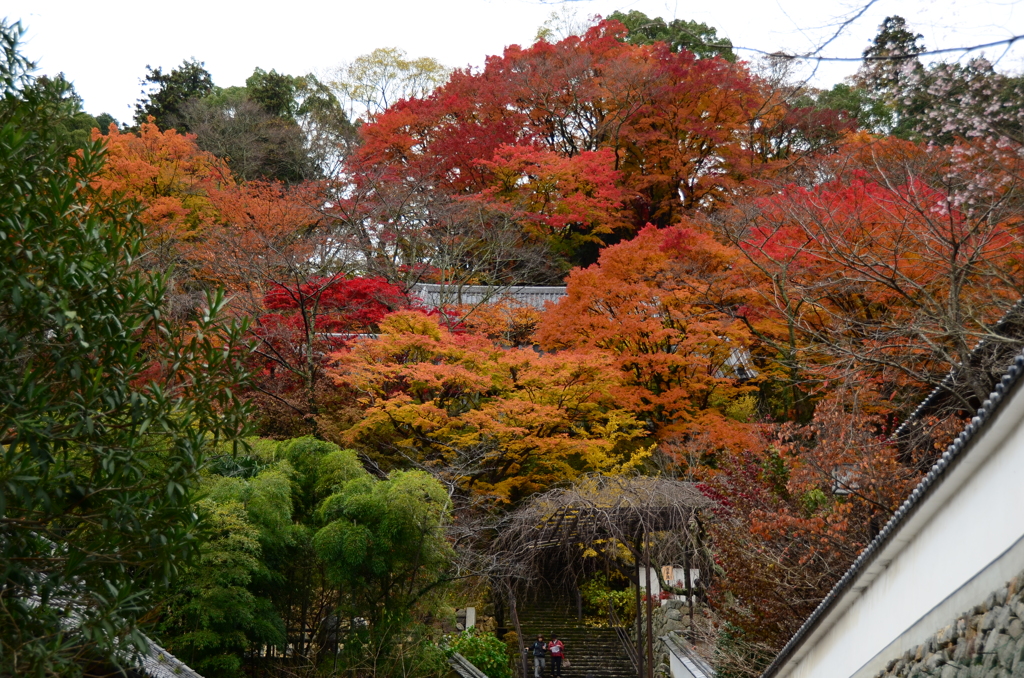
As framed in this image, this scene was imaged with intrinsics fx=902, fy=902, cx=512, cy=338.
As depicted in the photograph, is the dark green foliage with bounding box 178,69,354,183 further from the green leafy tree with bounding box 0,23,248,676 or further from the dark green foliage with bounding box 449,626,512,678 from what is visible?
the green leafy tree with bounding box 0,23,248,676

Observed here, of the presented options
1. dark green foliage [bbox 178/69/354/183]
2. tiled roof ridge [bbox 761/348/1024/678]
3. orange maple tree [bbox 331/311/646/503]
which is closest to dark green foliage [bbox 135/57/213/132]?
dark green foliage [bbox 178/69/354/183]

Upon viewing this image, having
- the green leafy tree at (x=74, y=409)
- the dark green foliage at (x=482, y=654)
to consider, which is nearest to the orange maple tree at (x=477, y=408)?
the dark green foliage at (x=482, y=654)

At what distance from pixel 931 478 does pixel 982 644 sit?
1.08 metres

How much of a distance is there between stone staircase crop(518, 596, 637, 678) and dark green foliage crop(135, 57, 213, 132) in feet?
69.1

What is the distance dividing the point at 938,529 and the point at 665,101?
22.4 m

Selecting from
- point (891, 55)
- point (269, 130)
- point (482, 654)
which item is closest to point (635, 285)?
point (482, 654)

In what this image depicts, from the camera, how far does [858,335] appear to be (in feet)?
43.8

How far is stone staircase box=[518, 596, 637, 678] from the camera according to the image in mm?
18656

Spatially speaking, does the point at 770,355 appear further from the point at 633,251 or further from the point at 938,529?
the point at 938,529

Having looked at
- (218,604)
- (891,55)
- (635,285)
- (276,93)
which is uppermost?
(276,93)

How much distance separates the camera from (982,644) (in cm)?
542

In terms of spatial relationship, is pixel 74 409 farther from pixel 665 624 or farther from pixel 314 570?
pixel 665 624

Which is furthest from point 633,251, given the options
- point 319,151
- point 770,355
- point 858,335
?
point 319,151

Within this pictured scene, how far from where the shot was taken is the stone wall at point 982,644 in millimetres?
5086
